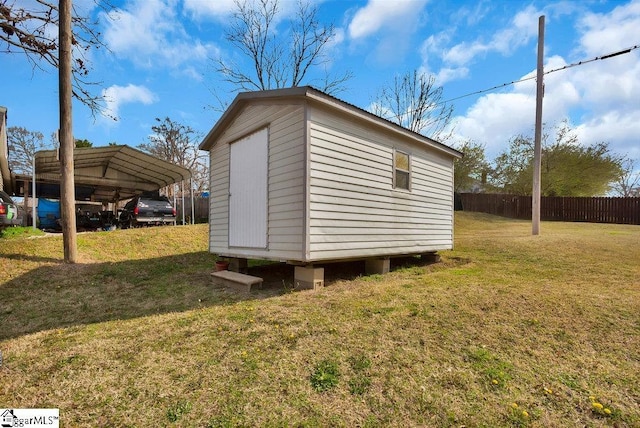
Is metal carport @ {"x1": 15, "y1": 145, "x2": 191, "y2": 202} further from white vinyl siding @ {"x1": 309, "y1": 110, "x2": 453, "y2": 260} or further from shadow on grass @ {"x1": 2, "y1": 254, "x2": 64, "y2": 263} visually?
white vinyl siding @ {"x1": 309, "y1": 110, "x2": 453, "y2": 260}

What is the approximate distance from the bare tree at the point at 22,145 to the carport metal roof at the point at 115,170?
1541 centimetres

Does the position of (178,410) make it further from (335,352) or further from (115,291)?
(115,291)

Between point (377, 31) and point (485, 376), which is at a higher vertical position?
point (377, 31)

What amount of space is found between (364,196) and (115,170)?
1544cm

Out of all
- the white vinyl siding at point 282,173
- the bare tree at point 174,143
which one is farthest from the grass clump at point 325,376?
the bare tree at point 174,143

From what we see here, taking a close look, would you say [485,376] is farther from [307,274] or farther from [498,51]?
[498,51]

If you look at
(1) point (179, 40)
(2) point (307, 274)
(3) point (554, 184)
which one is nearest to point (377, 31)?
(1) point (179, 40)

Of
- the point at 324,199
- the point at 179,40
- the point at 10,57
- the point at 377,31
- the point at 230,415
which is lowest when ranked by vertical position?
the point at 230,415

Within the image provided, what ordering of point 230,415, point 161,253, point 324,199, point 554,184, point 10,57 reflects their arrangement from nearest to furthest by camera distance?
point 230,415 < point 324,199 < point 10,57 < point 161,253 < point 554,184

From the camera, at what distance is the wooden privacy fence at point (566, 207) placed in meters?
18.3

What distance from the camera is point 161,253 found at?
30.2ft

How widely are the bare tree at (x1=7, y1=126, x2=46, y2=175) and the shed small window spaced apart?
33824 mm

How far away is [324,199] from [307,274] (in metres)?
1.27

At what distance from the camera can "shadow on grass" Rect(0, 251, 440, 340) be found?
4.43 metres
